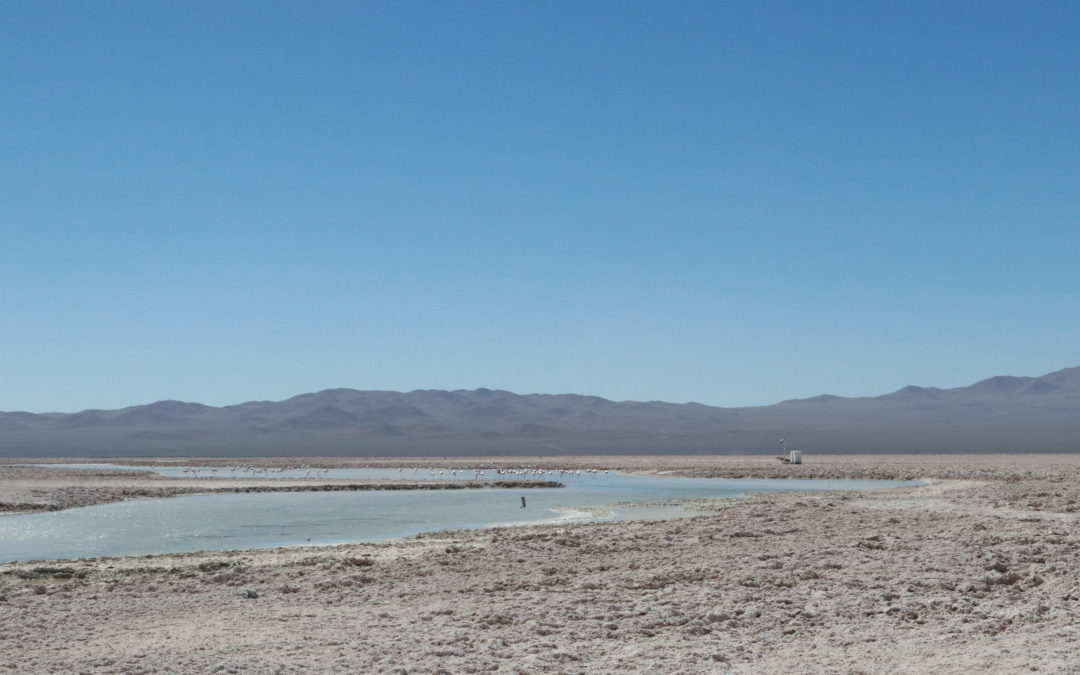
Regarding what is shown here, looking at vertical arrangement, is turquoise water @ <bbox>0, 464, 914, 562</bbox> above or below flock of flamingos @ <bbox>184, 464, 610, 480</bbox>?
below

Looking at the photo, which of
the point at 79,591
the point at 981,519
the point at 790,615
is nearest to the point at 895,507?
the point at 981,519

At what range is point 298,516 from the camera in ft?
101

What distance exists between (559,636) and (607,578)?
11.5 feet

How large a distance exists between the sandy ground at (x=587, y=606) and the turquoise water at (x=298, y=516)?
15.5ft

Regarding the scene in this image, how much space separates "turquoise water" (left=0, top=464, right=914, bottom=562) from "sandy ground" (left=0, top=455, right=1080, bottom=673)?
4718mm

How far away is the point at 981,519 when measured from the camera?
2041 centimetres

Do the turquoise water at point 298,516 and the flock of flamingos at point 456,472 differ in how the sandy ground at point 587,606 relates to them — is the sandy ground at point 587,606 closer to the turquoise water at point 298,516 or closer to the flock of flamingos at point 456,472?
the turquoise water at point 298,516

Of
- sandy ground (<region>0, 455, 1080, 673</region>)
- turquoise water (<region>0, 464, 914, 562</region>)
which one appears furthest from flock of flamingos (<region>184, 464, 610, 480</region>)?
sandy ground (<region>0, 455, 1080, 673</region>)

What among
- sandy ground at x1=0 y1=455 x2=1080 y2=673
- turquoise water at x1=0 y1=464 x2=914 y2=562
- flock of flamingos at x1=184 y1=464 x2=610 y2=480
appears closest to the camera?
sandy ground at x1=0 y1=455 x2=1080 y2=673

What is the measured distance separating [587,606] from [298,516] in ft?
67.4

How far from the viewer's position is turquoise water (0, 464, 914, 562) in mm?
23125

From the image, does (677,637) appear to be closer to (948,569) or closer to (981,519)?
(948,569)

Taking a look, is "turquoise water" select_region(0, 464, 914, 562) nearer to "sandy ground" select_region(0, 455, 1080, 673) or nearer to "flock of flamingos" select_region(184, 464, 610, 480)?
"sandy ground" select_region(0, 455, 1080, 673)

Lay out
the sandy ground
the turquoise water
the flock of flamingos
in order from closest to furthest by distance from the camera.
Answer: the sandy ground → the turquoise water → the flock of flamingos
